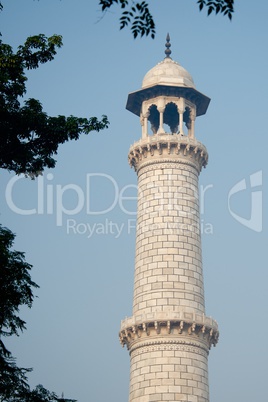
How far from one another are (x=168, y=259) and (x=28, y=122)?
20189mm

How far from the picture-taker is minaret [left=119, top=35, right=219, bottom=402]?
3897 centimetres

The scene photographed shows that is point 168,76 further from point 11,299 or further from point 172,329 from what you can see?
point 11,299

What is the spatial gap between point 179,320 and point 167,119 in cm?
1499

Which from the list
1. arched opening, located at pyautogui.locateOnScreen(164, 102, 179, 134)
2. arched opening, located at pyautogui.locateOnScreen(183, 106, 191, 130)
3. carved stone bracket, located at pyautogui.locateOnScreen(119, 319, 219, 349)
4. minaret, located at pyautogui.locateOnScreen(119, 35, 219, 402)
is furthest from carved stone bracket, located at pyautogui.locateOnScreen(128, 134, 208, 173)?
carved stone bracket, located at pyautogui.locateOnScreen(119, 319, 219, 349)

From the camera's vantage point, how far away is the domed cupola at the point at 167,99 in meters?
46.2

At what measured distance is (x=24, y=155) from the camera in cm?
2248

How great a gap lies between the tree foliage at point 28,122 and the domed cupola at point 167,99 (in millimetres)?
22495

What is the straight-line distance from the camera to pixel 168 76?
46.9 m

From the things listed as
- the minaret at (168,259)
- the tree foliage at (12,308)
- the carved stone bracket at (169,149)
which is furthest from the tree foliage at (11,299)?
the carved stone bracket at (169,149)

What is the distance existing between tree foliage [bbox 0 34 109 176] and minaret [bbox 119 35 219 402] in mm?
18306

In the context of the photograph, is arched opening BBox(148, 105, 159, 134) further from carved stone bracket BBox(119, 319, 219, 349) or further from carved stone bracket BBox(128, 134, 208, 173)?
carved stone bracket BBox(119, 319, 219, 349)

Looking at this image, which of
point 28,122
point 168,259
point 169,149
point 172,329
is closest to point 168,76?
point 169,149

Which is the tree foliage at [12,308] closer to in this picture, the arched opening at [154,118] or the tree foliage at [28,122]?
the tree foliage at [28,122]

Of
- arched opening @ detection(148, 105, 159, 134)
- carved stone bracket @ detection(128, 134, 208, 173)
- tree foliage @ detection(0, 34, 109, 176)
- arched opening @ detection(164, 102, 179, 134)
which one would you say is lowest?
tree foliage @ detection(0, 34, 109, 176)
